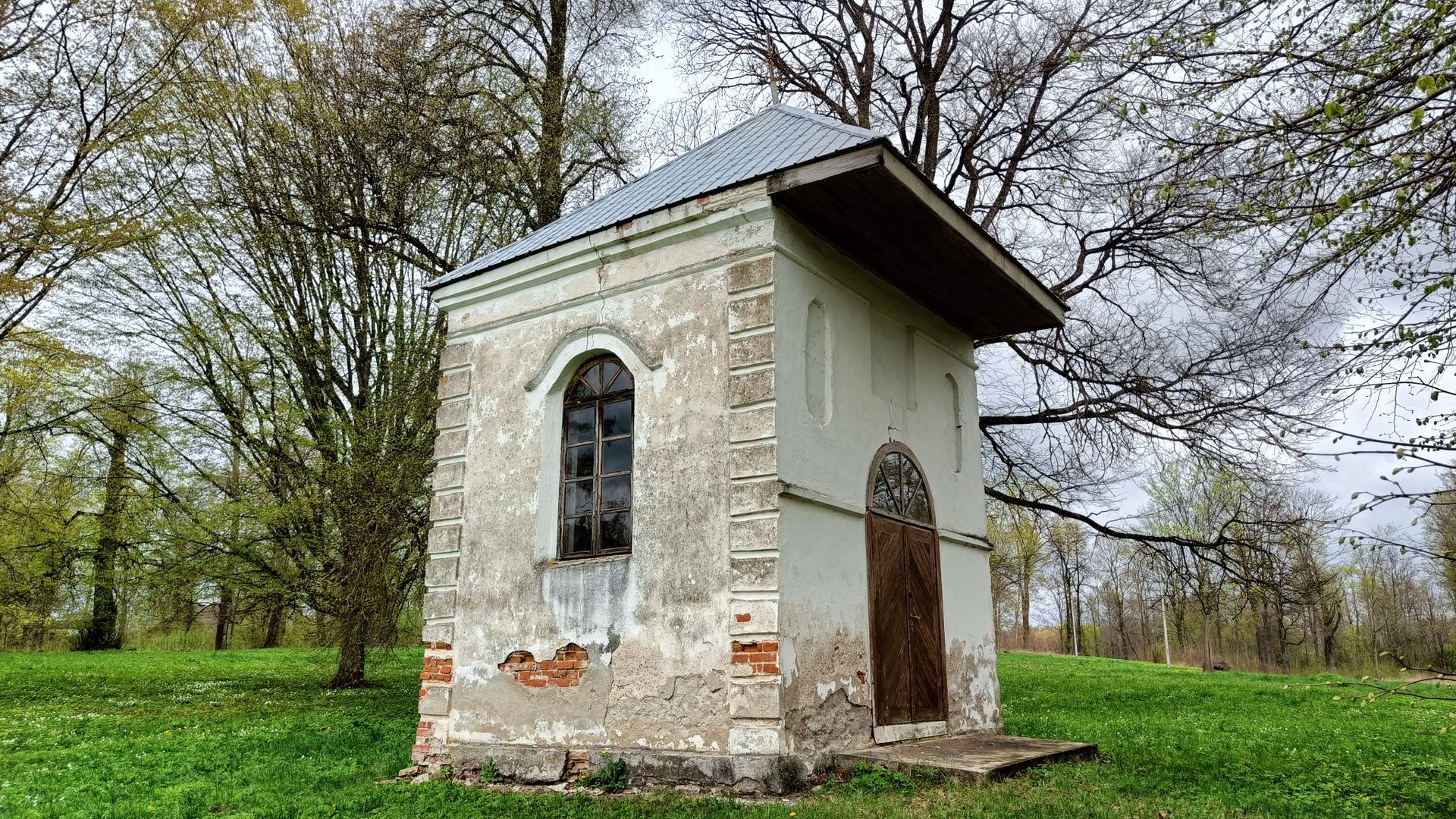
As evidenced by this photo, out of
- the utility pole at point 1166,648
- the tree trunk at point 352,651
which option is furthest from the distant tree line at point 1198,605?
the tree trunk at point 352,651

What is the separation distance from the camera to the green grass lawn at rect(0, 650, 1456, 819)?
7098 mm

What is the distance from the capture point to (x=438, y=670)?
387 inches

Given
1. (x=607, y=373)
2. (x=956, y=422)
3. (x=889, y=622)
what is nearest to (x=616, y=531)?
(x=607, y=373)

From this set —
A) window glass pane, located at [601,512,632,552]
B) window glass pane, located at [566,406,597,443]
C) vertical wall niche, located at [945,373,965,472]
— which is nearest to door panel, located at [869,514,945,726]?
vertical wall niche, located at [945,373,965,472]

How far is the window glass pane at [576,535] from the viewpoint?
9.30 m

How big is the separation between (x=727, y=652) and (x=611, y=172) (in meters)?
12.1

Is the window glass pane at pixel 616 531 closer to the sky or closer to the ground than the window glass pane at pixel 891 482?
closer to the ground

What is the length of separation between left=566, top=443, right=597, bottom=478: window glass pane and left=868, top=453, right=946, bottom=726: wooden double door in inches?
114

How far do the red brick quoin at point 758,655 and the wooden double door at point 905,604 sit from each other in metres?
1.57

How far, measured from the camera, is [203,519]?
15.1 meters

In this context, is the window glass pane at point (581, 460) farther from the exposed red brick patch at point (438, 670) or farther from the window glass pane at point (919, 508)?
the window glass pane at point (919, 508)

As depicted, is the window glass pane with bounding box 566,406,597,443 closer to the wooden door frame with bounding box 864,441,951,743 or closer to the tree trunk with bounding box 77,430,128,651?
the wooden door frame with bounding box 864,441,951,743

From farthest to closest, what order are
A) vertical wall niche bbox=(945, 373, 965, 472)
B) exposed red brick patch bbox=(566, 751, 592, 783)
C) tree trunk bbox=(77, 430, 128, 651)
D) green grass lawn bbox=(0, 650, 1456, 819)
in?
1. tree trunk bbox=(77, 430, 128, 651)
2. vertical wall niche bbox=(945, 373, 965, 472)
3. exposed red brick patch bbox=(566, 751, 592, 783)
4. green grass lawn bbox=(0, 650, 1456, 819)

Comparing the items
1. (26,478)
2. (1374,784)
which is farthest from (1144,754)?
(26,478)
